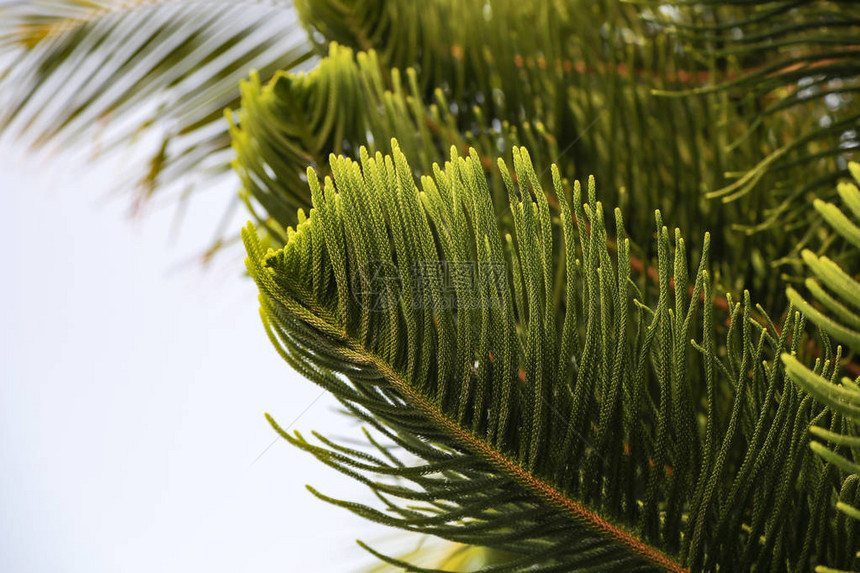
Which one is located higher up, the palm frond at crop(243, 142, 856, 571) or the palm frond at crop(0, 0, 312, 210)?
the palm frond at crop(0, 0, 312, 210)

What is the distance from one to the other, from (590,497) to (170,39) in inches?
25.1

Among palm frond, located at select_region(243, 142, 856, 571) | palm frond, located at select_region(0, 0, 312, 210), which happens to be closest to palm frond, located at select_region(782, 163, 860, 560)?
palm frond, located at select_region(243, 142, 856, 571)

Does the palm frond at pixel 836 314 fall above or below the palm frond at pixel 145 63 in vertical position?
below

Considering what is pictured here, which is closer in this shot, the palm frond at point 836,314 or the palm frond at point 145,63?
the palm frond at point 836,314

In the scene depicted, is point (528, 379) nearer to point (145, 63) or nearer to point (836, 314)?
point (836, 314)

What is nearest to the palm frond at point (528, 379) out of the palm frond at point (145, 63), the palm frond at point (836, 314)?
the palm frond at point (836, 314)

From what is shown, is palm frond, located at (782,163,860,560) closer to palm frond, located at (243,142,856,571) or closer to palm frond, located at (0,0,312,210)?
palm frond, located at (243,142,856,571)

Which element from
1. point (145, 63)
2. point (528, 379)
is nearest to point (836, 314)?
point (528, 379)

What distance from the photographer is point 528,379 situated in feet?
0.84

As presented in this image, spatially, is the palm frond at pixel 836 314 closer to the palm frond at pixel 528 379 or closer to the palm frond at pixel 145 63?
the palm frond at pixel 528 379

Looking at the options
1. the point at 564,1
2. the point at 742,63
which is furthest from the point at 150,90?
the point at 742,63

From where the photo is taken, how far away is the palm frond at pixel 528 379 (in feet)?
0.80

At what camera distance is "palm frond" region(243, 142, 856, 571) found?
9.6 inches

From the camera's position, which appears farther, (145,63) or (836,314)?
(145,63)
